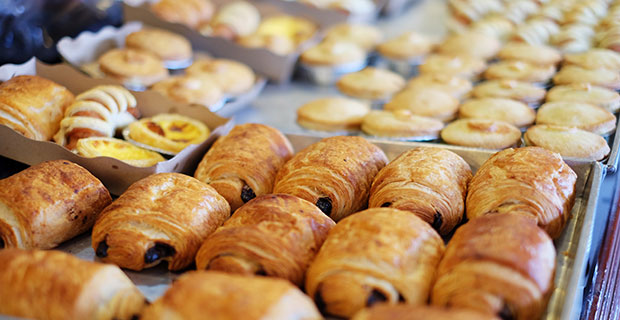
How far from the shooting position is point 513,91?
391 cm

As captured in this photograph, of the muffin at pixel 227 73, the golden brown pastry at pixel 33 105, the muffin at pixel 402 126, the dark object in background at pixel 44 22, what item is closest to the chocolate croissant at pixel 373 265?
the muffin at pixel 402 126

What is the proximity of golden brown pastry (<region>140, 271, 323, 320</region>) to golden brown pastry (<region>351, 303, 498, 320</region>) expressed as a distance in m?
0.22

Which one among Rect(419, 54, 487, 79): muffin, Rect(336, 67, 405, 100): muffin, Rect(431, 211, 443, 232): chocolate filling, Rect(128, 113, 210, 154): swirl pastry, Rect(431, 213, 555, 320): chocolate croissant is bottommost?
Rect(336, 67, 405, 100): muffin

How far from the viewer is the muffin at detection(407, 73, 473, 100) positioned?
162 inches

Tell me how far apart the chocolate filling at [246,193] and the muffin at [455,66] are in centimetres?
235

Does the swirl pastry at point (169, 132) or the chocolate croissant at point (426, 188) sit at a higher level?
the chocolate croissant at point (426, 188)

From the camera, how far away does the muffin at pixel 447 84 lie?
4.11 meters

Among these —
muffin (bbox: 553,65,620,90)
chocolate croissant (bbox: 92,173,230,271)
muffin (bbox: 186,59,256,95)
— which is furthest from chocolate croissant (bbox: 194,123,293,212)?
→ muffin (bbox: 553,65,620,90)

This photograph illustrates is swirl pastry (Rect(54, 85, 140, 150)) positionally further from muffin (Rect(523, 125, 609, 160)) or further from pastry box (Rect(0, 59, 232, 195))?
muffin (Rect(523, 125, 609, 160))

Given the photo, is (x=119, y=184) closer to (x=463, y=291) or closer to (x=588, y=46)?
(x=463, y=291)

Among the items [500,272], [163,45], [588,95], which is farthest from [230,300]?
[163,45]

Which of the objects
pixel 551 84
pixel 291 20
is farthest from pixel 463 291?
pixel 291 20

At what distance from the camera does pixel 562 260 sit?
2.32 metres

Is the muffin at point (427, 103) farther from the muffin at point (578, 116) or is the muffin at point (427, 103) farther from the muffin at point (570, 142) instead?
the muffin at point (570, 142)
